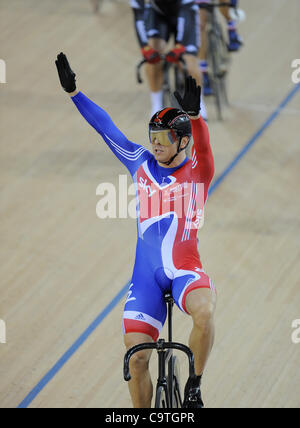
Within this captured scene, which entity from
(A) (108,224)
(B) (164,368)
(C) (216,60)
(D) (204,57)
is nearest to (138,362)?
(B) (164,368)

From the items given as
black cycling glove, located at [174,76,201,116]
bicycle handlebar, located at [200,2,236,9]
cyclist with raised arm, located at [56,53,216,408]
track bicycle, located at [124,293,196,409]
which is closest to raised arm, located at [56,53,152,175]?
cyclist with raised arm, located at [56,53,216,408]

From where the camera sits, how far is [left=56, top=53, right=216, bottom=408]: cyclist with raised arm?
3363 mm

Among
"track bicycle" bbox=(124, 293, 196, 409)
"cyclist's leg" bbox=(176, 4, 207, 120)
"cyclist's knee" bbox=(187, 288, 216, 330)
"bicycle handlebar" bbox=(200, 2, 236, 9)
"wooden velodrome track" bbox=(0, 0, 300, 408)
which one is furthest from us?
"bicycle handlebar" bbox=(200, 2, 236, 9)

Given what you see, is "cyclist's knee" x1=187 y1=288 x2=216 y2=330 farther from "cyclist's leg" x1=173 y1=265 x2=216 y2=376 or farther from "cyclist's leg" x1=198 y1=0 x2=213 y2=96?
"cyclist's leg" x1=198 y1=0 x2=213 y2=96

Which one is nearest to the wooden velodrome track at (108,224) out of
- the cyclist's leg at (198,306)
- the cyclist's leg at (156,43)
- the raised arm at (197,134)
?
the cyclist's leg at (156,43)

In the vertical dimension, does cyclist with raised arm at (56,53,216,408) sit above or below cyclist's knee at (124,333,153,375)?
above

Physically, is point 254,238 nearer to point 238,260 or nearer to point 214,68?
point 238,260

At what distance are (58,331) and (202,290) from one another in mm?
1437

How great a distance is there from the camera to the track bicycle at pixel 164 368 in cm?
304

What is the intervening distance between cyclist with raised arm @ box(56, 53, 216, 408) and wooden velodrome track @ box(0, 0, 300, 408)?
81cm

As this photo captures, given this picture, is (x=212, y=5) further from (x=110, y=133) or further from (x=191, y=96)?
(x=191, y=96)

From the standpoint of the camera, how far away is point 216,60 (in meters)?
6.75

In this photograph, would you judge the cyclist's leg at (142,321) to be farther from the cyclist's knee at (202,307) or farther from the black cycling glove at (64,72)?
the black cycling glove at (64,72)
